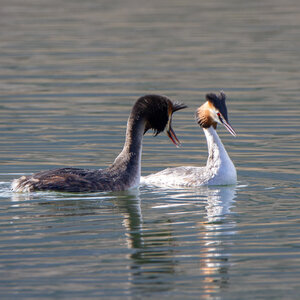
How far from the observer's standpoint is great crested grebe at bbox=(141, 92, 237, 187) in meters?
13.1

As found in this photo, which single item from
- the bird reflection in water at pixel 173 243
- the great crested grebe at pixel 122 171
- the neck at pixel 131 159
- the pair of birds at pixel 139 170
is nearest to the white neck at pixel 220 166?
the pair of birds at pixel 139 170

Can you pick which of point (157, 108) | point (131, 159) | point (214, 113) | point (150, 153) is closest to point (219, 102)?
point (214, 113)

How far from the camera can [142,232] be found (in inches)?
410

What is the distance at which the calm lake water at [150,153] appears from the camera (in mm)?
8836

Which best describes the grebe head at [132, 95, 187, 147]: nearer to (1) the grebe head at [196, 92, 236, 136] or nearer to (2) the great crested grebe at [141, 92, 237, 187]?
(2) the great crested grebe at [141, 92, 237, 187]

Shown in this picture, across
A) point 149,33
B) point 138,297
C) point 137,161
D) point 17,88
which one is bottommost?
point 138,297

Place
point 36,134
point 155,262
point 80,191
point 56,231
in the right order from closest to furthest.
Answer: point 155,262
point 56,231
point 80,191
point 36,134

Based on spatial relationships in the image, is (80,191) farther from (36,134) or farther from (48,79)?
(48,79)

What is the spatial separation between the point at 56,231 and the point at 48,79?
40.7ft

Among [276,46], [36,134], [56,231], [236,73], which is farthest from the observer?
[276,46]

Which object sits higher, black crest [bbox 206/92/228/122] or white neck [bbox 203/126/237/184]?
black crest [bbox 206/92/228/122]

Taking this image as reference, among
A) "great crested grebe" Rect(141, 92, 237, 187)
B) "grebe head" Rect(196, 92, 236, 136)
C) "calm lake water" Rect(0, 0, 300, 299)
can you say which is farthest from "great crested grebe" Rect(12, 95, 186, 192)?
"grebe head" Rect(196, 92, 236, 136)

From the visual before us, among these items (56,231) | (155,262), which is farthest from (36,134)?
(155,262)

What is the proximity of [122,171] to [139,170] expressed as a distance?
26cm
